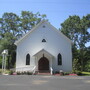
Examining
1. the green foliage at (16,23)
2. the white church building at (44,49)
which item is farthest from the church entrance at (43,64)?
the green foliage at (16,23)

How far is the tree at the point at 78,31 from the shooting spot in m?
37.7

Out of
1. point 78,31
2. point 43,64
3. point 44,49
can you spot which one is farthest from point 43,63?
point 78,31

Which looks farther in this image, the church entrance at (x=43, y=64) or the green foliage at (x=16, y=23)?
the green foliage at (x=16, y=23)

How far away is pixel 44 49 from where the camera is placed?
23.6 m

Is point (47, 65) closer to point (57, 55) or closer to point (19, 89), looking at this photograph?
point (57, 55)

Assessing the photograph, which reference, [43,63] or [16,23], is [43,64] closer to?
[43,63]

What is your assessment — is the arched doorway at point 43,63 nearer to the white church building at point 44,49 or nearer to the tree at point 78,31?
the white church building at point 44,49

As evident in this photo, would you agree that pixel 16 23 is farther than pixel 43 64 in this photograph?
Yes

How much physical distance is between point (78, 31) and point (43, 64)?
18056 mm

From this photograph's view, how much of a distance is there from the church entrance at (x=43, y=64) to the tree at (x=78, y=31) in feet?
52.6

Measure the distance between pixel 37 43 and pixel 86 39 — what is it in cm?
1837

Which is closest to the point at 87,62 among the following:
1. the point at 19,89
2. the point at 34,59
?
the point at 34,59

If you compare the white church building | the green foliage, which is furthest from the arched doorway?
the green foliage

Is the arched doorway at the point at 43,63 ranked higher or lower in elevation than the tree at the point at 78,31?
lower
